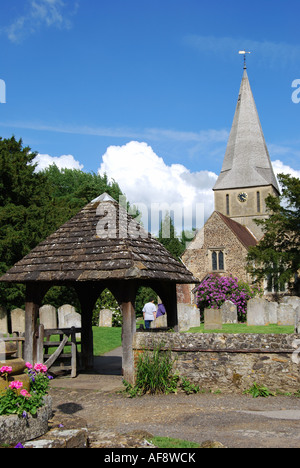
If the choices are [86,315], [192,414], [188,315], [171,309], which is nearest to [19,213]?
[188,315]

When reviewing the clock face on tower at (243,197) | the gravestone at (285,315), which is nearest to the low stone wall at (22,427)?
the gravestone at (285,315)

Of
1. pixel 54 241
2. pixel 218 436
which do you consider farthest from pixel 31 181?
pixel 218 436

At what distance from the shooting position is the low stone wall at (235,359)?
29.2ft

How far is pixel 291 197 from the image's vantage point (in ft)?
103

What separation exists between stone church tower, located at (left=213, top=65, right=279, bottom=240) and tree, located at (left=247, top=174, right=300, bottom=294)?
16149mm

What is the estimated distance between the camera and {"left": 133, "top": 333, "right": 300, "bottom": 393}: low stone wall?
29.2 ft

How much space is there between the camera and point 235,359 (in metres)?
9.25

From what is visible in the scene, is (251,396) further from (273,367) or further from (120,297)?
(120,297)

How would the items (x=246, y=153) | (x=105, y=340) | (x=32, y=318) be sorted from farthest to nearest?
(x=246, y=153)
(x=105, y=340)
(x=32, y=318)

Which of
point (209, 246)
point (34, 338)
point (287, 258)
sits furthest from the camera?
point (209, 246)

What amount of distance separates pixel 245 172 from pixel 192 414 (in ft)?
156

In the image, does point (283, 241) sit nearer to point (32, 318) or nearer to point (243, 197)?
point (243, 197)

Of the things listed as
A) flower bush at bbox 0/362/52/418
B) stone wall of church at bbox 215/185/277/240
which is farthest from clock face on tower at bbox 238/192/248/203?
flower bush at bbox 0/362/52/418
